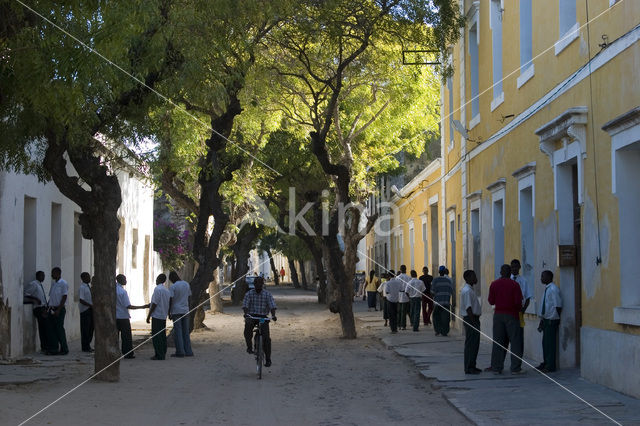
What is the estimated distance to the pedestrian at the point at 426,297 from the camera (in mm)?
24641

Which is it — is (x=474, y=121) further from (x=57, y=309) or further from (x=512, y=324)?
(x=57, y=309)

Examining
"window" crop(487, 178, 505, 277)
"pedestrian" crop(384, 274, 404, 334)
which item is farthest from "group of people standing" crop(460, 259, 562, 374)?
"pedestrian" crop(384, 274, 404, 334)

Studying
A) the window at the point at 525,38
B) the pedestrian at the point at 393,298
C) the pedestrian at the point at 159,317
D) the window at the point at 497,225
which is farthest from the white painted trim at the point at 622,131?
the pedestrian at the point at 393,298

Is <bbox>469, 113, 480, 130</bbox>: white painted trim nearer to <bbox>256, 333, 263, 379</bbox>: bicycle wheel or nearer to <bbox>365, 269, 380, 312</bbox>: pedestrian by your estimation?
<bbox>256, 333, 263, 379</bbox>: bicycle wheel

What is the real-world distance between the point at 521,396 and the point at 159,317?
8.47m

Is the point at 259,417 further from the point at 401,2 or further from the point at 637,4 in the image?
the point at 401,2

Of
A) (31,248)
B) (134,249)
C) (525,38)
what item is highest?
(525,38)

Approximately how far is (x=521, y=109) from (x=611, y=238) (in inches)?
209

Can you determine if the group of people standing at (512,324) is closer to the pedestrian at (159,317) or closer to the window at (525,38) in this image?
the window at (525,38)

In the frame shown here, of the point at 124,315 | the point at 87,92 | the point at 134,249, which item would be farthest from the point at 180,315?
the point at 134,249

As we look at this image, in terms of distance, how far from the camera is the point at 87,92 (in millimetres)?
11547

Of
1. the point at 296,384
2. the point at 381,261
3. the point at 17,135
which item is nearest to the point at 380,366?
the point at 296,384

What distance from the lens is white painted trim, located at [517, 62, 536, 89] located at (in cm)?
1556

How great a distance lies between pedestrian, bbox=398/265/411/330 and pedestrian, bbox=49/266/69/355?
9063 mm
